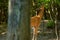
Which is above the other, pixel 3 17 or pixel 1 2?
pixel 1 2

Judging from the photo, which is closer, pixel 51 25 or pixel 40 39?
pixel 40 39

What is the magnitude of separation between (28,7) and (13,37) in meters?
0.34

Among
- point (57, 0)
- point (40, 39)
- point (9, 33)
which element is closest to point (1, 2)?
point (40, 39)

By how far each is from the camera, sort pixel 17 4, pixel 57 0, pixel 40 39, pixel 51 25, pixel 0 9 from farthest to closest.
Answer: pixel 0 9 → pixel 51 25 → pixel 40 39 → pixel 57 0 → pixel 17 4

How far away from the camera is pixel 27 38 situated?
1.90 meters

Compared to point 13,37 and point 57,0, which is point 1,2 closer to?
point 57,0

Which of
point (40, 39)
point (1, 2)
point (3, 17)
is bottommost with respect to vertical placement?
point (40, 39)

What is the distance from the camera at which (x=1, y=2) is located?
34.6 feet

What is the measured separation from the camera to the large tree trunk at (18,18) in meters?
1.83

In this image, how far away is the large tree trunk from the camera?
183 cm

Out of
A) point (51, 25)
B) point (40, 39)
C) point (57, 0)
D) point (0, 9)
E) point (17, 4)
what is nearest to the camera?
point (17, 4)

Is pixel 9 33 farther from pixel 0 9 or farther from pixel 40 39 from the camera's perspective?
pixel 0 9

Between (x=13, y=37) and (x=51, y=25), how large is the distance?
8165 millimetres

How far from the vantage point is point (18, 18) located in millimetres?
1833
